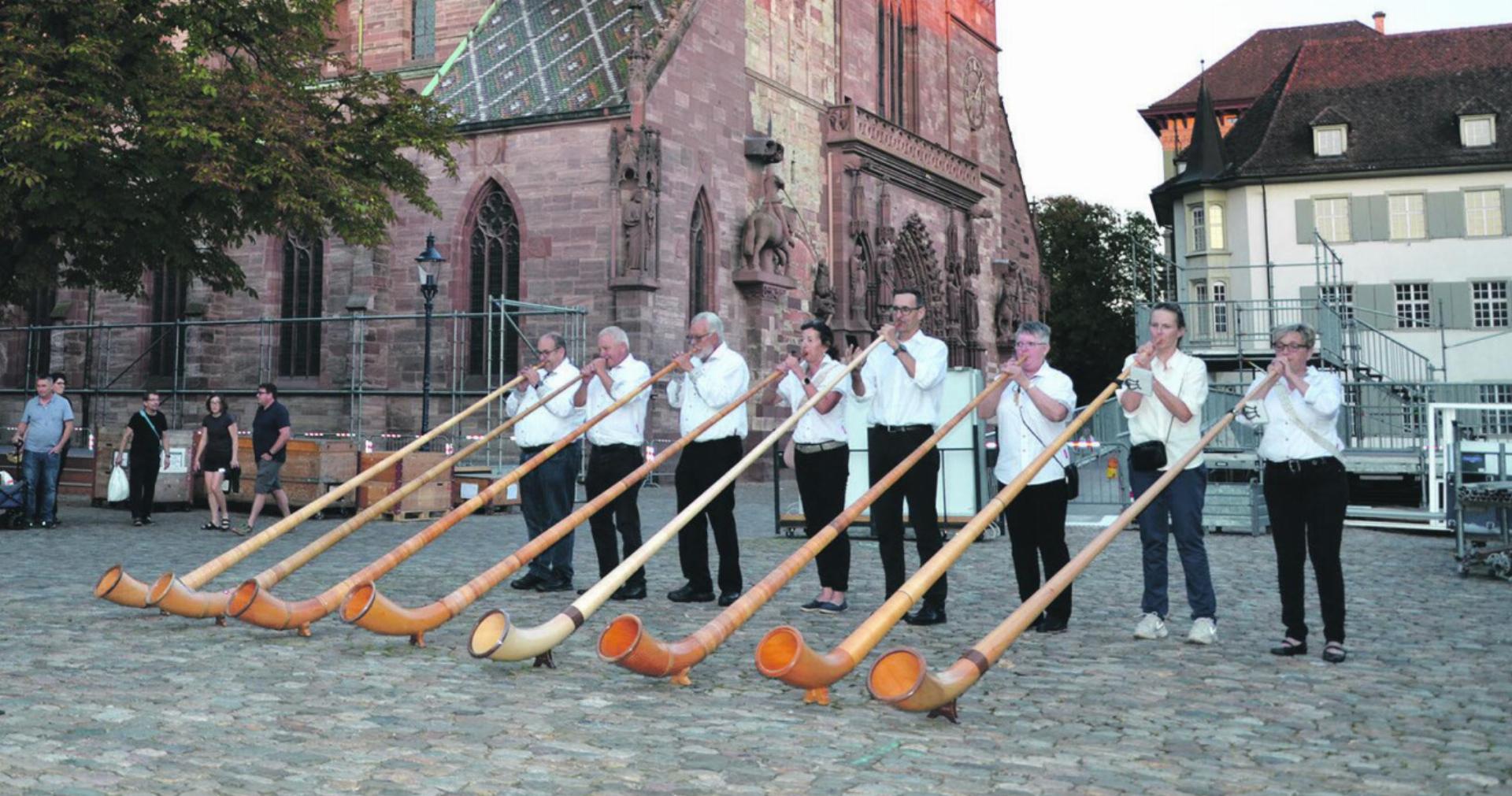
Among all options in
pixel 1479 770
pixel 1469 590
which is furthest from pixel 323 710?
pixel 1469 590

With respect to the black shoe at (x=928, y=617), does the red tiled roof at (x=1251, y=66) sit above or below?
above

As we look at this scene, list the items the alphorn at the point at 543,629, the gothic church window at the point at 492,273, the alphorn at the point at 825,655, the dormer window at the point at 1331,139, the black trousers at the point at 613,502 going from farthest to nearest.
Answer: the dormer window at the point at 1331,139 → the gothic church window at the point at 492,273 → the black trousers at the point at 613,502 → the alphorn at the point at 543,629 → the alphorn at the point at 825,655

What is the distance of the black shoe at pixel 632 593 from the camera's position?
8.22 meters

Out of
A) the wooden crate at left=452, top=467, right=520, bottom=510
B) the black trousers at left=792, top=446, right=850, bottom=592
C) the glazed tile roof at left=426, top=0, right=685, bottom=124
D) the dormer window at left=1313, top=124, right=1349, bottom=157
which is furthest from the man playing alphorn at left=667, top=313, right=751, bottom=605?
the dormer window at left=1313, top=124, right=1349, bottom=157

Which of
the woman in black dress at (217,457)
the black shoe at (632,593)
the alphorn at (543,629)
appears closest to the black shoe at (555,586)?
the black shoe at (632,593)

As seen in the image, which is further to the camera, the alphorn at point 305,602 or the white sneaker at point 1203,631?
the white sneaker at point 1203,631

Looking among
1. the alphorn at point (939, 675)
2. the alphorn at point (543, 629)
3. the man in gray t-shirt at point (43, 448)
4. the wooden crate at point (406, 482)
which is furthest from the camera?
the wooden crate at point (406, 482)

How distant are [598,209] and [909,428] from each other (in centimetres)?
1581

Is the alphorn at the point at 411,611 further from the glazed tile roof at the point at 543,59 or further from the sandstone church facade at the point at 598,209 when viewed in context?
the glazed tile roof at the point at 543,59

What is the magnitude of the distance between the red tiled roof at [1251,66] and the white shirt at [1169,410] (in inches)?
1965

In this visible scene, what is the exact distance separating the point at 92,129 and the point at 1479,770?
12.8 m

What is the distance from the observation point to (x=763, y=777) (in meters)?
4.09

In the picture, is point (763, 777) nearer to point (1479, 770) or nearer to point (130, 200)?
point (1479, 770)

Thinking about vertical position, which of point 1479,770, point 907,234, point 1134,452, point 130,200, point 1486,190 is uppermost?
point 1486,190
